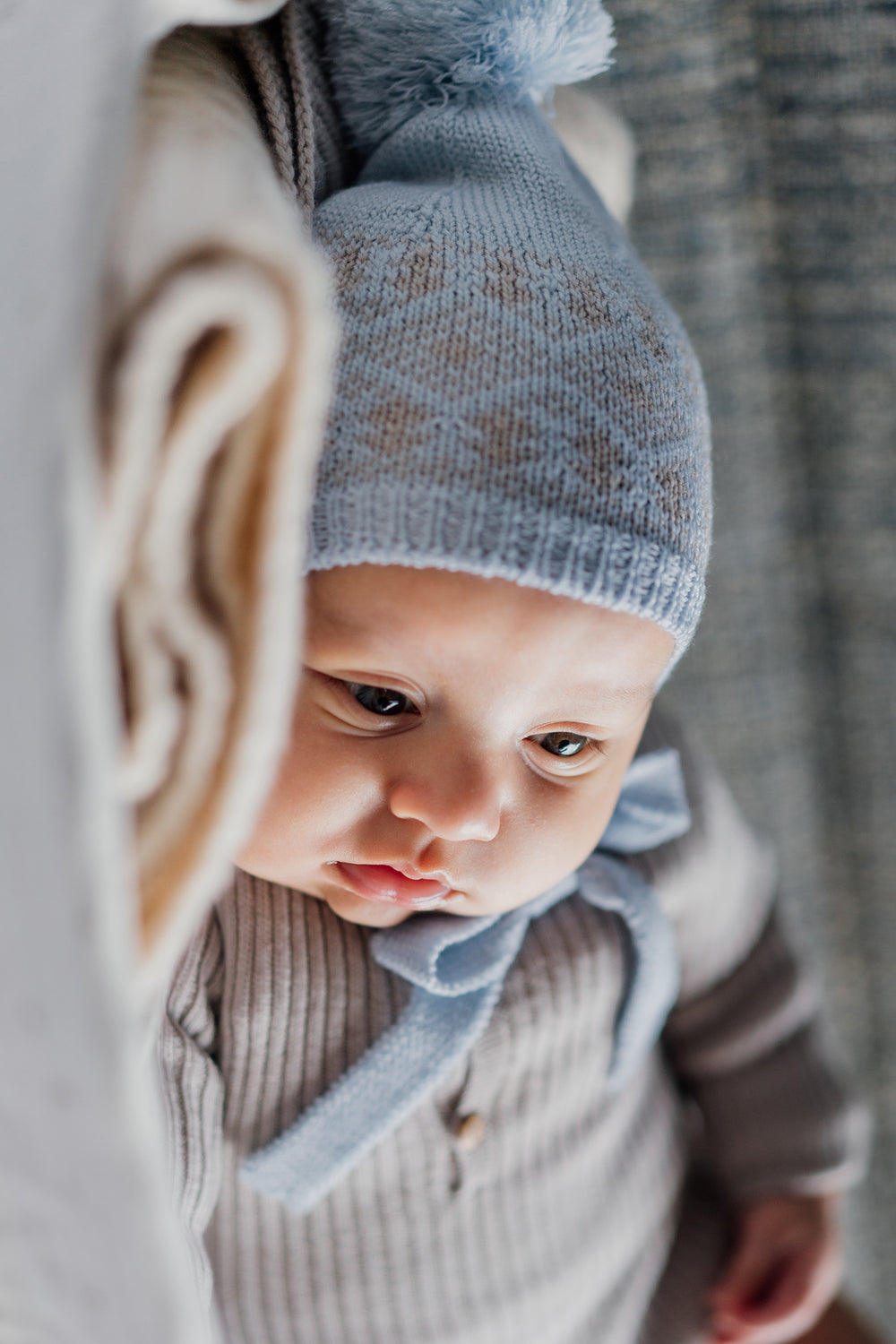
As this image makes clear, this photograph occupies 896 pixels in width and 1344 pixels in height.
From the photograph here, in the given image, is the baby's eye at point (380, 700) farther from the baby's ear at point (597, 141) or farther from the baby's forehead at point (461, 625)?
the baby's ear at point (597, 141)

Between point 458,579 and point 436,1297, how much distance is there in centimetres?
58

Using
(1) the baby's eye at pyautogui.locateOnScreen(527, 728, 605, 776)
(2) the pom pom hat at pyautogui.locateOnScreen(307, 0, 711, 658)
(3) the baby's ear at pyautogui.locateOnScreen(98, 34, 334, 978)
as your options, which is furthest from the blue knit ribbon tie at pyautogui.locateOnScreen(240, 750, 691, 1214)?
(3) the baby's ear at pyautogui.locateOnScreen(98, 34, 334, 978)

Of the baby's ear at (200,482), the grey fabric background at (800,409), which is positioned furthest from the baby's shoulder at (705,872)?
the baby's ear at (200,482)

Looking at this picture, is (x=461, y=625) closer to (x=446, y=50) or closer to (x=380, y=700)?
(x=380, y=700)

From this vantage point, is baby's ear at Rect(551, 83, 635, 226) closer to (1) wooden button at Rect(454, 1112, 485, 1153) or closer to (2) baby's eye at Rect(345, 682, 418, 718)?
(2) baby's eye at Rect(345, 682, 418, 718)

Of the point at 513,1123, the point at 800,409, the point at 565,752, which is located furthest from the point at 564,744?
the point at 800,409

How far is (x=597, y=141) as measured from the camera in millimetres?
813

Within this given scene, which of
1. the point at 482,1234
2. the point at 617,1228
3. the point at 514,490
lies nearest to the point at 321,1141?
the point at 482,1234

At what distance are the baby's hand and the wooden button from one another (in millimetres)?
416

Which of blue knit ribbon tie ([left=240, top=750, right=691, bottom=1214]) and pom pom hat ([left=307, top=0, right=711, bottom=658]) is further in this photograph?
blue knit ribbon tie ([left=240, top=750, right=691, bottom=1214])

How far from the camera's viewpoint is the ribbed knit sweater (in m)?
0.72

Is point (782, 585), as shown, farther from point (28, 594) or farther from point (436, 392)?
point (28, 594)

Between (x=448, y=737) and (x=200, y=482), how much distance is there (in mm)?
317

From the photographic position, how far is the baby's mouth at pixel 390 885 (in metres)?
0.64
